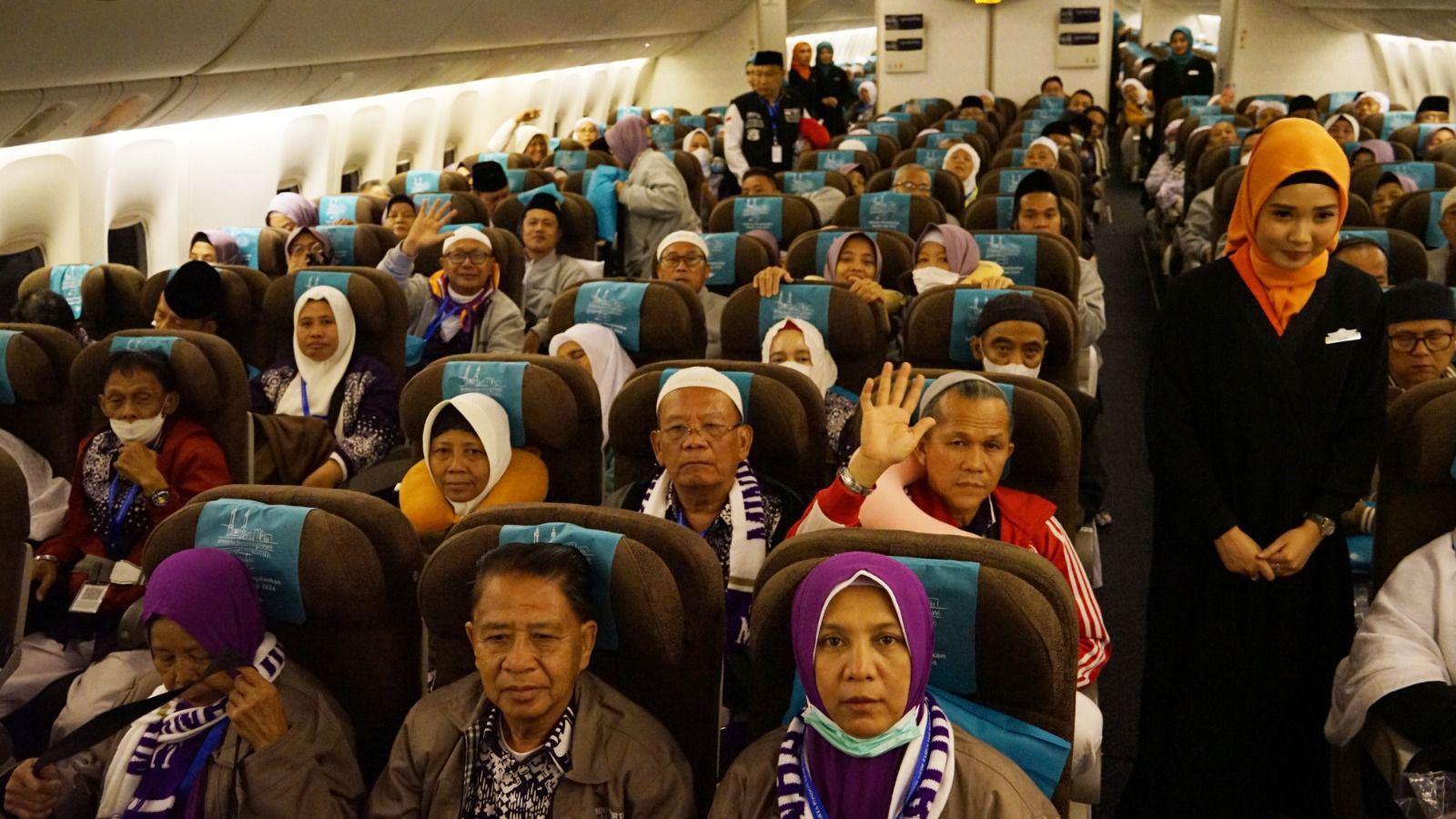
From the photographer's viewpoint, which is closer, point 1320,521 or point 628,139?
point 1320,521

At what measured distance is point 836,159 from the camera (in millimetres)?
9375

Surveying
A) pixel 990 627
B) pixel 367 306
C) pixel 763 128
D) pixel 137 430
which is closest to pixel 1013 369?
pixel 990 627

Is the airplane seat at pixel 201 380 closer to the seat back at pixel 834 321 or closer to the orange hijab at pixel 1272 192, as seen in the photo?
the seat back at pixel 834 321

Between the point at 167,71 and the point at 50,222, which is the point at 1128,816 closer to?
the point at 167,71

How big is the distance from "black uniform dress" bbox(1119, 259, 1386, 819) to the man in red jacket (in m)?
2.79

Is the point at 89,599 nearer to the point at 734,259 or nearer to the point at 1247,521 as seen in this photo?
the point at 1247,521

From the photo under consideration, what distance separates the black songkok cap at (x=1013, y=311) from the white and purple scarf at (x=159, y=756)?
2422mm

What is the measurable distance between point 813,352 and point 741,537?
1377mm

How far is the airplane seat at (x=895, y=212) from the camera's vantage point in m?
6.61

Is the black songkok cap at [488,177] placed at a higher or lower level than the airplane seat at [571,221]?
higher

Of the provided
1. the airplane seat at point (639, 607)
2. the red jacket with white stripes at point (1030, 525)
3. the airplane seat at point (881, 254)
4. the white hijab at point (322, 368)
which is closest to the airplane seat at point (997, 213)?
the airplane seat at point (881, 254)

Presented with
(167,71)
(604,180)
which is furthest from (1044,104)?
(167,71)

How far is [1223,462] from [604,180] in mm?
5835

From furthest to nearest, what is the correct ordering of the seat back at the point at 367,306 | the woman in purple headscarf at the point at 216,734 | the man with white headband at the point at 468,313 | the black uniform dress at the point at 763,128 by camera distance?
1. the black uniform dress at the point at 763,128
2. the man with white headband at the point at 468,313
3. the seat back at the point at 367,306
4. the woman in purple headscarf at the point at 216,734
